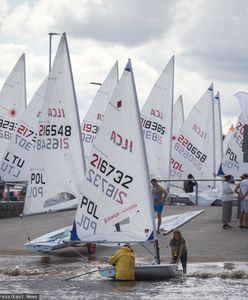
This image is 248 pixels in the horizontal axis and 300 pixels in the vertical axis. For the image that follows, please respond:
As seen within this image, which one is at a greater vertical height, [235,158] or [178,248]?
[235,158]

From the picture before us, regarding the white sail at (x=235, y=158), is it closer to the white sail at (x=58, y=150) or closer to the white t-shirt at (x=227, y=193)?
the white t-shirt at (x=227, y=193)

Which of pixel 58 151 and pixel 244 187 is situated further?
pixel 58 151

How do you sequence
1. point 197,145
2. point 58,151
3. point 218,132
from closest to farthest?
point 58,151 → point 197,145 → point 218,132

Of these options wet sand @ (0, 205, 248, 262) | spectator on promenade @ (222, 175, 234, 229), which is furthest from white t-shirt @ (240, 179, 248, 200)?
wet sand @ (0, 205, 248, 262)

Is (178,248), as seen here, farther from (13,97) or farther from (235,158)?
(13,97)

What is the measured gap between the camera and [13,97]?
3991 centimetres

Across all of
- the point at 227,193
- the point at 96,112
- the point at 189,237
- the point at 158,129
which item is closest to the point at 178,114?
the point at 96,112

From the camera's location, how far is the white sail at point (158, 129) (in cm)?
3653

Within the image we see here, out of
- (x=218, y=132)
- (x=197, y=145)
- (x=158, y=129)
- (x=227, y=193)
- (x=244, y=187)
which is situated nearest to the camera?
(x=244, y=187)

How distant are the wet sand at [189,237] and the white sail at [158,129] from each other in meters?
7.36

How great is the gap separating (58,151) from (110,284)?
7.16 m

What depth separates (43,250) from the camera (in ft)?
70.3

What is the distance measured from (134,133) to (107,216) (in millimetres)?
1769

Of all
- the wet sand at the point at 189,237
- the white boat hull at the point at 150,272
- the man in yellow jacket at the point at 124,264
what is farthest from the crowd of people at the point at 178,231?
the wet sand at the point at 189,237
